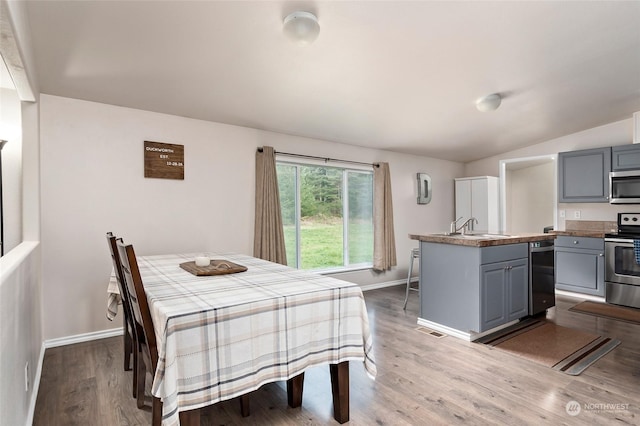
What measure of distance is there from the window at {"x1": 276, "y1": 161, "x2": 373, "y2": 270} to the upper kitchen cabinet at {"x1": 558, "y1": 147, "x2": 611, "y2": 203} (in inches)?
109

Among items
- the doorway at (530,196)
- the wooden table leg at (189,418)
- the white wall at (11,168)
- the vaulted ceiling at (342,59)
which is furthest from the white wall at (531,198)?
the white wall at (11,168)

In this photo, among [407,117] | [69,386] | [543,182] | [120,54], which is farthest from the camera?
[543,182]

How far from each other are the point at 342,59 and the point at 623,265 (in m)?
4.29

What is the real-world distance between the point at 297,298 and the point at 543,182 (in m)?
6.90

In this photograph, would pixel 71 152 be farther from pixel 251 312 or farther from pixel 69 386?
pixel 251 312

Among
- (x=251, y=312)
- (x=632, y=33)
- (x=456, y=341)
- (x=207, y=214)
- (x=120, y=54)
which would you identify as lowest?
(x=456, y=341)

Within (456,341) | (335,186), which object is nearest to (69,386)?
(456,341)

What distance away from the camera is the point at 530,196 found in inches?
272

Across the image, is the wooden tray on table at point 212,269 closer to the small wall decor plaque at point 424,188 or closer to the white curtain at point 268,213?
the white curtain at point 268,213

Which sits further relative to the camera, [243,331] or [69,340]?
[69,340]

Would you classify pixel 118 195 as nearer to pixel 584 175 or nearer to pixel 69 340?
pixel 69 340

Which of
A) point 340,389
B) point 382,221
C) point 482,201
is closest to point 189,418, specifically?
point 340,389

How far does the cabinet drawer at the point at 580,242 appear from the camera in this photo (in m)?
4.41

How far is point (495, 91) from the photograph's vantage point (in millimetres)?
3531
